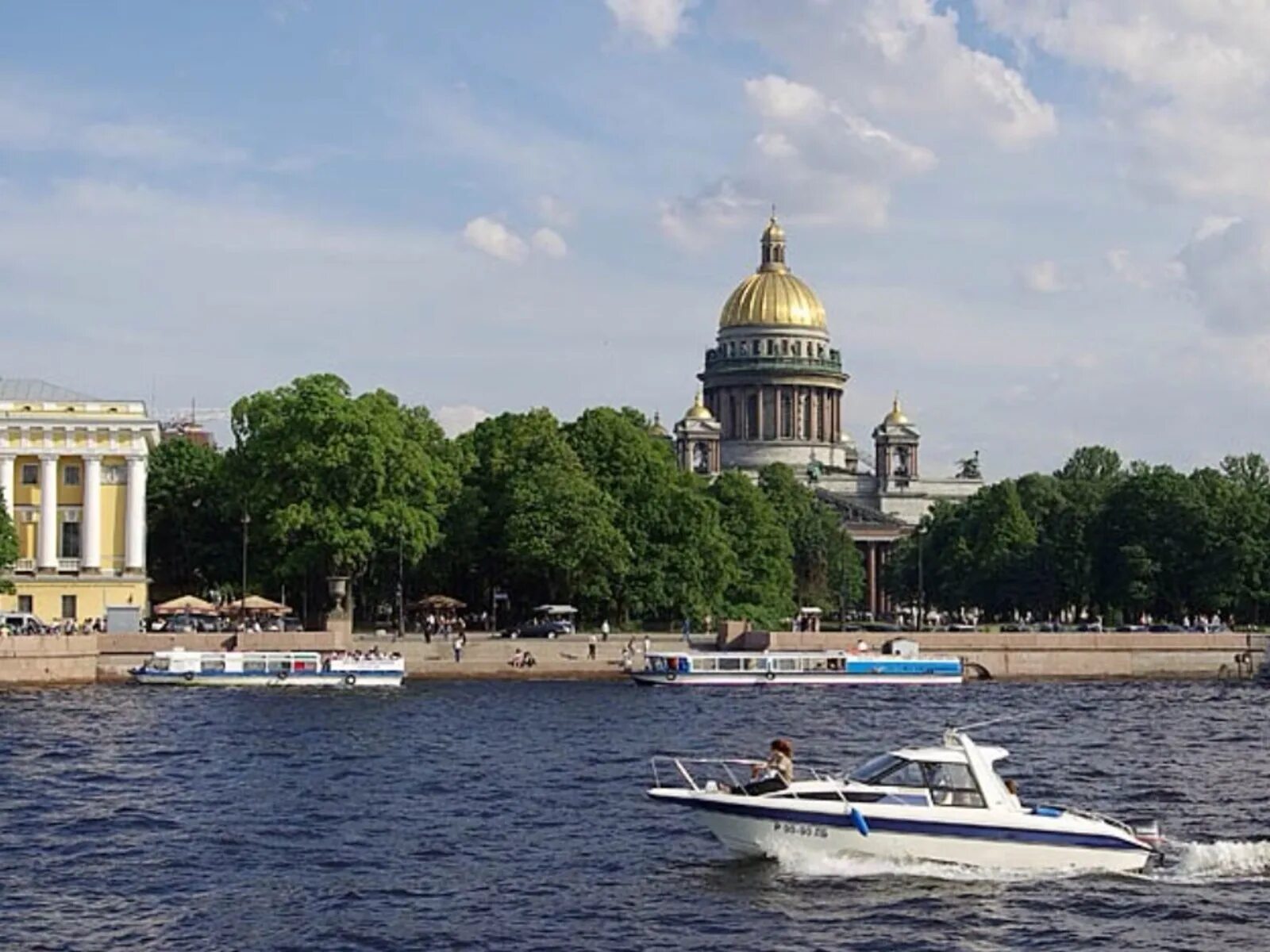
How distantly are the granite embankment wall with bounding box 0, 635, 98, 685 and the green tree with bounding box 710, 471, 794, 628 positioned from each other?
1300 inches

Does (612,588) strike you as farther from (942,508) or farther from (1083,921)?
(1083,921)

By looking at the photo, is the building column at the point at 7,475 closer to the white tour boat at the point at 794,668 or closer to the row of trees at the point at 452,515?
the row of trees at the point at 452,515

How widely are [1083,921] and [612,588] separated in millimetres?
63515

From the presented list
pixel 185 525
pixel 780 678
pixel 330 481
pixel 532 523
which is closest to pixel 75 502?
pixel 185 525

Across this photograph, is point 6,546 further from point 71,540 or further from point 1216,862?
point 1216,862

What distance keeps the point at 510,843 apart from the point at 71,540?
5937 centimetres

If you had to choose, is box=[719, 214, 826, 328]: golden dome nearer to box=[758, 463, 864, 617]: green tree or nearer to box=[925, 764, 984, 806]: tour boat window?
box=[758, 463, 864, 617]: green tree

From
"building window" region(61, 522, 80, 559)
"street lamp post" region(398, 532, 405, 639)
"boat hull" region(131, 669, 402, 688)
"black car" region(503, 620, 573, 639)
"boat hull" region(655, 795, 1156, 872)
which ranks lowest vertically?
"boat hull" region(655, 795, 1156, 872)

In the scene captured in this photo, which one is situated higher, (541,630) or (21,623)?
(21,623)

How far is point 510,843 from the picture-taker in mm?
32969

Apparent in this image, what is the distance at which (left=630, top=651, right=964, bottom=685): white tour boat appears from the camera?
3022 inches

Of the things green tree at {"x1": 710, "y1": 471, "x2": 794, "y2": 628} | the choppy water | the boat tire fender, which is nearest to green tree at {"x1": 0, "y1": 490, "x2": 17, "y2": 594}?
the choppy water

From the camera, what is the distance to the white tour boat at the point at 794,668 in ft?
252

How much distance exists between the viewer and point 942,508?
458 ft
